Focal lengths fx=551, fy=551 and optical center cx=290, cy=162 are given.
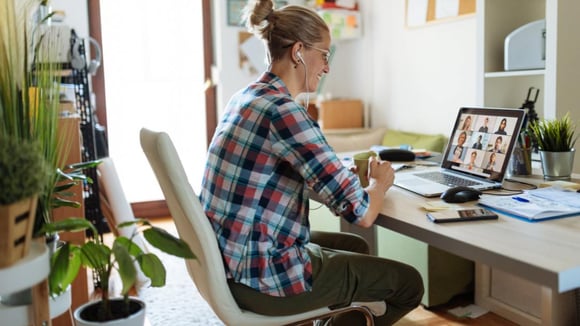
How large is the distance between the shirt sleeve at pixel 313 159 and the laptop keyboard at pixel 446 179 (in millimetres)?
477

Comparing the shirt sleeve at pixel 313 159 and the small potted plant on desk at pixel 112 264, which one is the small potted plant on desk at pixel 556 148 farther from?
the small potted plant on desk at pixel 112 264

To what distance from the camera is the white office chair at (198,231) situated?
50.9 inches

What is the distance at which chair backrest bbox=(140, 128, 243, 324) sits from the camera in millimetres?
1289

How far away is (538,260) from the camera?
1.01m

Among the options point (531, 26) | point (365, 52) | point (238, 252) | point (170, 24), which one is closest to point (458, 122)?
point (531, 26)

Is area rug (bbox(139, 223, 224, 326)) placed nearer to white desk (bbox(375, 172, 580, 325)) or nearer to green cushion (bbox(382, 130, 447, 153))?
white desk (bbox(375, 172, 580, 325))

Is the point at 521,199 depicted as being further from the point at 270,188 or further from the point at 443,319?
→ the point at 443,319

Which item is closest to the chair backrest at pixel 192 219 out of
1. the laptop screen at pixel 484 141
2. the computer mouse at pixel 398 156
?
the laptop screen at pixel 484 141

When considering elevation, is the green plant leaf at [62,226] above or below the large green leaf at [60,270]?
above

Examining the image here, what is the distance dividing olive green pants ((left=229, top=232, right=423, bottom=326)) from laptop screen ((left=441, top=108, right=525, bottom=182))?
45 centimetres

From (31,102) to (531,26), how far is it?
2.14 m

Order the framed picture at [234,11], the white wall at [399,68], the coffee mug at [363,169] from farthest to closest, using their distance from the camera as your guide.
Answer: the framed picture at [234,11] < the white wall at [399,68] < the coffee mug at [363,169]

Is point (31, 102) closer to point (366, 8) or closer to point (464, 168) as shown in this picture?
point (464, 168)

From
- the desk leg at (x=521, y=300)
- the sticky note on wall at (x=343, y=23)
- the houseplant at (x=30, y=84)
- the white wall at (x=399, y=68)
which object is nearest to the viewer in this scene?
the houseplant at (x=30, y=84)
